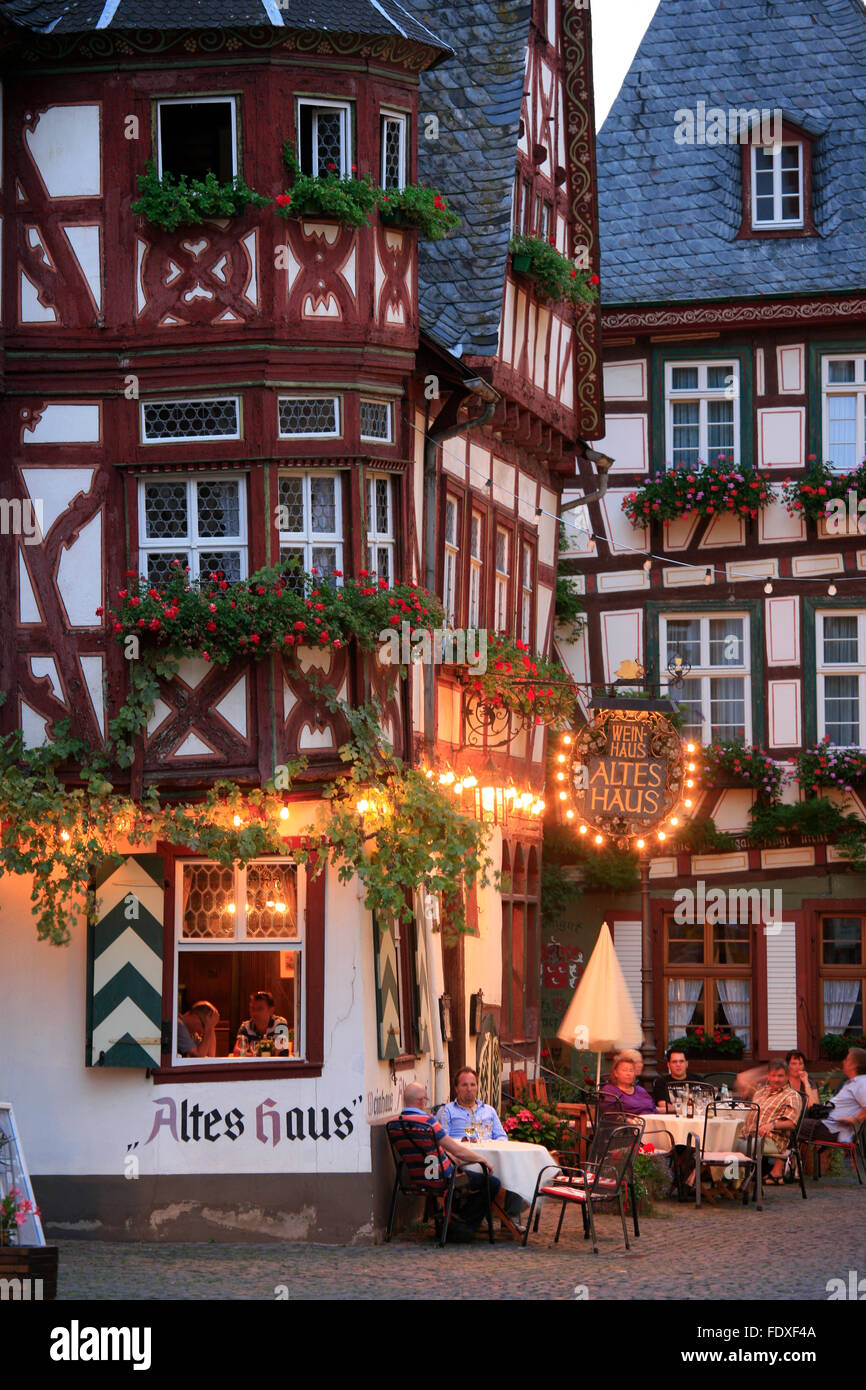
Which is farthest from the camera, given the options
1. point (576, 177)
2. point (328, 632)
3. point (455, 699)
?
point (576, 177)

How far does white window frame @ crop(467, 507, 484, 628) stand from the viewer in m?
20.9

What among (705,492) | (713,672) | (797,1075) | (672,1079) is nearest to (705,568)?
(705,492)

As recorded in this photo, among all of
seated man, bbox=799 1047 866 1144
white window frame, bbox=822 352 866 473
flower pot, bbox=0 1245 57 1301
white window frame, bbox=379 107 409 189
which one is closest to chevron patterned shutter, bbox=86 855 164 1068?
flower pot, bbox=0 1245 57 1301

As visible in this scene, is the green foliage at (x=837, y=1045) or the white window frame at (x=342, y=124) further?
the green foliage at (x=837, y=1045)

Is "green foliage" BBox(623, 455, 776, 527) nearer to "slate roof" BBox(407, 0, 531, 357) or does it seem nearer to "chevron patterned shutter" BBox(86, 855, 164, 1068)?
"slate roof" BBox(407, 0, 531, 357)

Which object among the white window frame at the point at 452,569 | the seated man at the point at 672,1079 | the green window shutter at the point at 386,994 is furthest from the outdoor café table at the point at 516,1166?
the white window frame at the point at 452,569

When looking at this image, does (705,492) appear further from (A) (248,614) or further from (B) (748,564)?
(A) (248,614)

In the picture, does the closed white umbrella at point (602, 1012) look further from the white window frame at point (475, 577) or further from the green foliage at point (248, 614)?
the green foliage at point (248, 614)

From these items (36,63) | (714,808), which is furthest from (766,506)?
(36,63)

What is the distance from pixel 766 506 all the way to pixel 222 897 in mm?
12195

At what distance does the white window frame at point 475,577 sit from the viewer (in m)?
20.9

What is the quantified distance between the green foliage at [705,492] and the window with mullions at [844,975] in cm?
487

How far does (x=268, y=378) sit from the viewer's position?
1678cm
